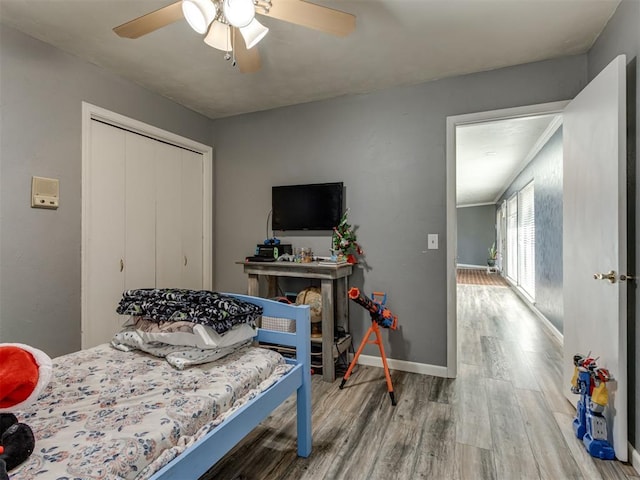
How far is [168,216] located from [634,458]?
367 centimetres

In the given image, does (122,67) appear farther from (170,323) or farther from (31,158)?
(170,323)

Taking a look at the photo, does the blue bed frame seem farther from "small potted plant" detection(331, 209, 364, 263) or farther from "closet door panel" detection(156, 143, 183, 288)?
"closet door panel" detection(156, 143, 183, 288)

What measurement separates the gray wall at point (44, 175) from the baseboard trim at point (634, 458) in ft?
11.4

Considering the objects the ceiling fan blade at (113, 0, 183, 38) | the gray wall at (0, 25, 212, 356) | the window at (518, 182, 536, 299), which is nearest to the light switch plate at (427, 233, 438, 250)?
the ceiling fan blade at (113, 0, 183, 38)

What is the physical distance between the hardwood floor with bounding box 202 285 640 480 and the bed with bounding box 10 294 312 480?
0.72 ft

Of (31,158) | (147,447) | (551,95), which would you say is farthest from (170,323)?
(551,95)

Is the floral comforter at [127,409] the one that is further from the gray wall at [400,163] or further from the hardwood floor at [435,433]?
the gray wall at [400,163]

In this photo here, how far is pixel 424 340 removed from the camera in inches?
109

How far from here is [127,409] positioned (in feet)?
3.59

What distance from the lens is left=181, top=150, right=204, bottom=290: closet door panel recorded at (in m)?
3.36

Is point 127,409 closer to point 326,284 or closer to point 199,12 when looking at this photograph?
point 199,12

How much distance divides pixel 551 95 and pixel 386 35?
135cm

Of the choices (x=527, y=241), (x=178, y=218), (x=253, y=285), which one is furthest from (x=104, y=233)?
(x=527, y=241)

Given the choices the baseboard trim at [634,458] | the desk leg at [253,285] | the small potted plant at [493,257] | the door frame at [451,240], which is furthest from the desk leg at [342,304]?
the small potted plant at [493,257]
